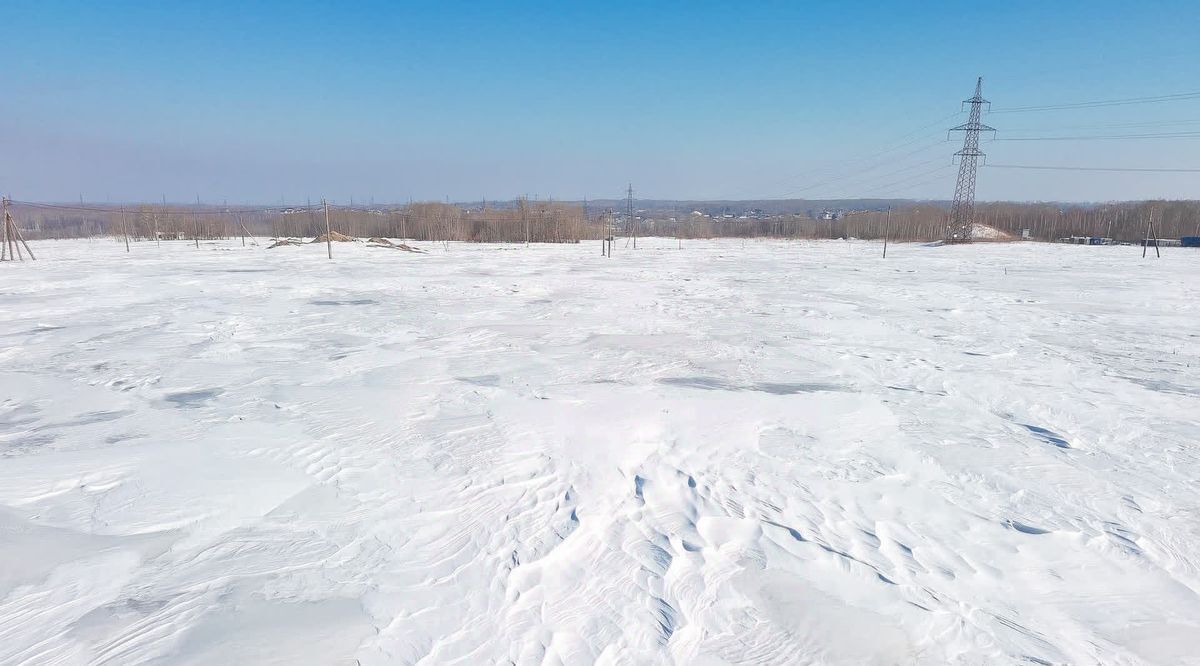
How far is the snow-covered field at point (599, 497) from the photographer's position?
216 centimetres

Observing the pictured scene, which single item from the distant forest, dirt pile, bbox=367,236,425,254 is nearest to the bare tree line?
the distant forest

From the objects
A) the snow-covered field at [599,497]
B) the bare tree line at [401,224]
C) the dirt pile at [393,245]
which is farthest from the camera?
the bare tree line at [401,224]

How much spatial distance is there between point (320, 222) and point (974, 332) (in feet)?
141

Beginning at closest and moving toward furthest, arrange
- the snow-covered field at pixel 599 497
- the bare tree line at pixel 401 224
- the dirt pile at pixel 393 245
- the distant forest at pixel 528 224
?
the snow-covered field at pixel 599 497 → the dirt pile at pixel 393 245 → the bare tree line at pixel 401 224 → the distant forest at pixel 528 224

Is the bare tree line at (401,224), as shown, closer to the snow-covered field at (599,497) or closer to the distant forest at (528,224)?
the distant forest at (528,224)

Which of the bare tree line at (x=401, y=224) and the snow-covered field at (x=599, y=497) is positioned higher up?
the bare tree line at (x=401, y=224)

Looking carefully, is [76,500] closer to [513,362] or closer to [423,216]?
[513,362]

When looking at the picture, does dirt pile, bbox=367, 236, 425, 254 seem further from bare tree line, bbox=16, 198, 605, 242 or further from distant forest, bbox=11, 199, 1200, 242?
bare tree line, bbox=16, 198, 605, 242

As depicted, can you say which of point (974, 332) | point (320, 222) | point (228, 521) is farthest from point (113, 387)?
point (320, 222)

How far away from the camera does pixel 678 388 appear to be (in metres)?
5.04

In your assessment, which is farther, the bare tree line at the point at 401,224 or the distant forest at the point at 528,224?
the distant forest at the point at 528,224

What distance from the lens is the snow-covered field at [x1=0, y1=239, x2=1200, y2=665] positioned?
2162 millimetres

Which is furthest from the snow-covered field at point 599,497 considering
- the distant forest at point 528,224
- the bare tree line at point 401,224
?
the bare tree line at point 401,224

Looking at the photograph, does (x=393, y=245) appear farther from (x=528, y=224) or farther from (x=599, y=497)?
(x=599, y=497)
